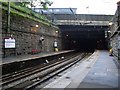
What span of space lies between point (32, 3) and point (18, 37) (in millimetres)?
11506

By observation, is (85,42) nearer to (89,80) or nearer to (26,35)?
(26,35)

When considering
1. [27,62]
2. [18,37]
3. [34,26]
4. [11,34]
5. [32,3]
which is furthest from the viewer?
[32,3]

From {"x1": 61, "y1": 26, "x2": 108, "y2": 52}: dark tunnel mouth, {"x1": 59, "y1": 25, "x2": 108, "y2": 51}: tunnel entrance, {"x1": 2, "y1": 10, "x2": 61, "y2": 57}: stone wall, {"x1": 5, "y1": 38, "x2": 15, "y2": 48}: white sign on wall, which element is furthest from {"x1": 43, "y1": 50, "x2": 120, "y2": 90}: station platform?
{"x1": 61, "y1": 26, "x2": 108, "y2": 52}: dark tunnel mouth

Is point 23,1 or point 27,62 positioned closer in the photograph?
point 27,62

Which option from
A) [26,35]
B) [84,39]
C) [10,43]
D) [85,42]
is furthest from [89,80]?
[85,42]

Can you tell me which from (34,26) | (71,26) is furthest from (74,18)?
(34,26)

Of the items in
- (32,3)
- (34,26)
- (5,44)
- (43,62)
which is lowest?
(43,62)

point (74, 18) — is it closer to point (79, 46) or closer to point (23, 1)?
point (23, 1)

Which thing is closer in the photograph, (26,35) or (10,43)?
(10,43)

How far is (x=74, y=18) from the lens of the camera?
171ft

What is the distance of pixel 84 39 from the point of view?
80.6 m

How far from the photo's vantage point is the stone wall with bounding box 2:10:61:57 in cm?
2545

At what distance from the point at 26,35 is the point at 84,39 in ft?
168

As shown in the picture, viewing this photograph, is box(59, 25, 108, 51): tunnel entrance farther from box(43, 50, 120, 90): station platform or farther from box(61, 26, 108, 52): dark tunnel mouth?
box(43, 50, 120, 90): station platform
